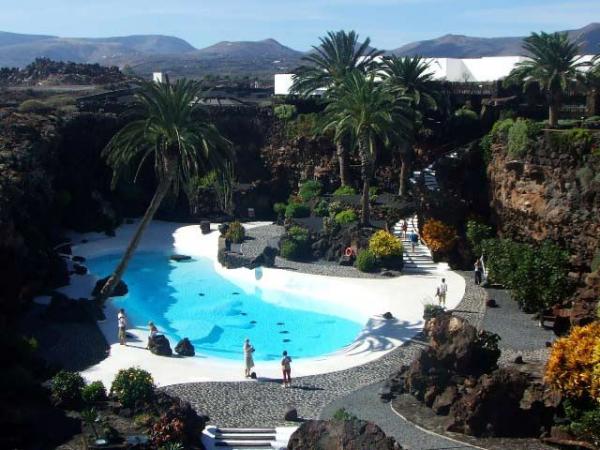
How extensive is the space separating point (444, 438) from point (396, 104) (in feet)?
75.7

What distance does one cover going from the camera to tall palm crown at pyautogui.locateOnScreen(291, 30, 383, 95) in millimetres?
48281

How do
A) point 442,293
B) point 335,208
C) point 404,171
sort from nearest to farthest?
point 442,293
point 335,208
point 404,171

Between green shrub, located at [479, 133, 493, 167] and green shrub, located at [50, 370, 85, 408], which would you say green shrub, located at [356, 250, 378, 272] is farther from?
green shrub, located at [50, 370, 85, 408]


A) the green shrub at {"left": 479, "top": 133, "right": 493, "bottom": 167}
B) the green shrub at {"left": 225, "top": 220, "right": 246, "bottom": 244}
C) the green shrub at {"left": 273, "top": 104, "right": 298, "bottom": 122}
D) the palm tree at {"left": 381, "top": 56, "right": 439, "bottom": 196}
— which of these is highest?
the palm tree at {"left": 381, "top": 56, "right": 439, "bottom": 196}

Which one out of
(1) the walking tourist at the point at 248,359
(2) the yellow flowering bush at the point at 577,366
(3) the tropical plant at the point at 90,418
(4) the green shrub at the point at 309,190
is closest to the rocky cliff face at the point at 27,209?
(3) the tropical plant at the point at 90,418

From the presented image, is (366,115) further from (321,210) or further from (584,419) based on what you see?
(584,419)

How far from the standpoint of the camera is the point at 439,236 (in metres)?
36.1

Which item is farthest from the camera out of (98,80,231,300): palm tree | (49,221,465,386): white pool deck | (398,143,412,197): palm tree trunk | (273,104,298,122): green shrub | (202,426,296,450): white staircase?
(273,104,298,122): green shrub

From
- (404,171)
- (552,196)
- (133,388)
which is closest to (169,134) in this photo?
(133,388)

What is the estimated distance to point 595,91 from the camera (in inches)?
1624

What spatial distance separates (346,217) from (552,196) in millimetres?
12458

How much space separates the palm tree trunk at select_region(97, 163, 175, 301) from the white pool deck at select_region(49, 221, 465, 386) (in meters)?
1.12

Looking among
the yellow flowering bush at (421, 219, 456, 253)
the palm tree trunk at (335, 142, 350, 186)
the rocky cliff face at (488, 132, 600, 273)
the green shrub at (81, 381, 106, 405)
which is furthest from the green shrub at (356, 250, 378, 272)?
the green shrub at (81, 381, 106, 405)

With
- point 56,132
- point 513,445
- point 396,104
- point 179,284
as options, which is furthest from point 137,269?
point 513,445
